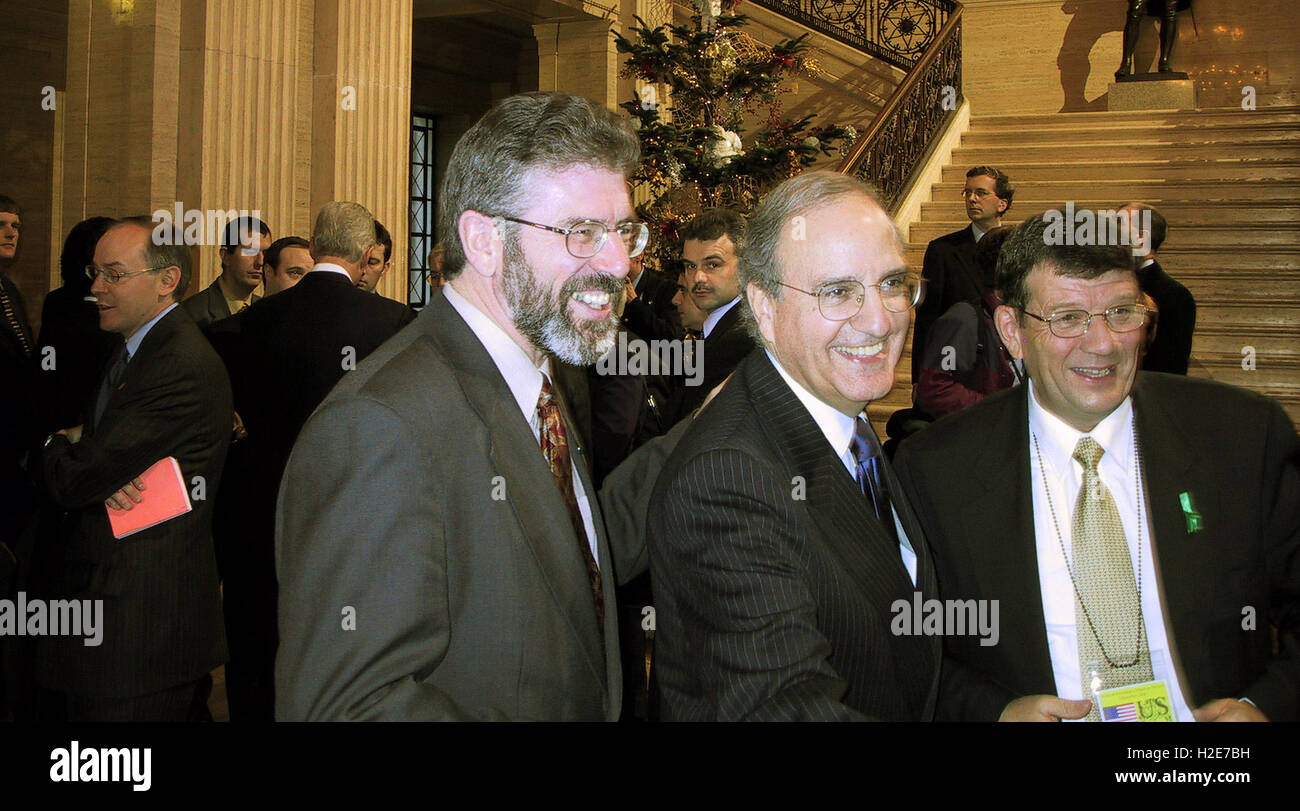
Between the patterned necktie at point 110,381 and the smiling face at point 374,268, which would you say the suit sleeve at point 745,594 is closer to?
the patterned necktie at point 110,381

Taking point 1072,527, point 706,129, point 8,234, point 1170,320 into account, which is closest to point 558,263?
point 1072,527

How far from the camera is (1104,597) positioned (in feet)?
6.89

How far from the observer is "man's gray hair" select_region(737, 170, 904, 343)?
1.90 m

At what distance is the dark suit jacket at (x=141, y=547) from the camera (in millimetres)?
3240

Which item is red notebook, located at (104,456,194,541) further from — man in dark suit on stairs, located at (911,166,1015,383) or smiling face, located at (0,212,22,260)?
man in dark suit on stairs, located at (911,166,1015,383)

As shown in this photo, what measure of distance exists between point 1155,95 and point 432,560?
13183 millimetres

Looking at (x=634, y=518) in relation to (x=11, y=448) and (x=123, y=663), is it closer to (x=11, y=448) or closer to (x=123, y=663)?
(x=123, y=663)

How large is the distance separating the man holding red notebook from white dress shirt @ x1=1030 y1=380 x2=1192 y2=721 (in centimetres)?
250

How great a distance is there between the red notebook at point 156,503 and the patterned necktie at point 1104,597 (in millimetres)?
2499

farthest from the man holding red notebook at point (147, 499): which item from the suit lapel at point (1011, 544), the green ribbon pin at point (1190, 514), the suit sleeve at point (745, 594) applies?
the green ribbon pin at point (1190, 514)

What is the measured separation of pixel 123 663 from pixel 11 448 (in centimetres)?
128

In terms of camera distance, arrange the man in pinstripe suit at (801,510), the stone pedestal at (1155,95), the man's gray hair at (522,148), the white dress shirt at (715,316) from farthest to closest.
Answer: the stone pedestal at (1155,95) < the white dress shirt at (715,316) < the man's gray hair at (522,148) < the man in pinstripe suit at (801,510)

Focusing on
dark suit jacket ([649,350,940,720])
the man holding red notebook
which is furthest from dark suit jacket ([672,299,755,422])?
→ dark suit jacket ([649,350,940,720])

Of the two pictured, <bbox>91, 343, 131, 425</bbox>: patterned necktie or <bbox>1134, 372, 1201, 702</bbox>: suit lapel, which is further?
<bbox>91, 343, 131, 425</bbox>: patterned necktie
